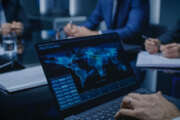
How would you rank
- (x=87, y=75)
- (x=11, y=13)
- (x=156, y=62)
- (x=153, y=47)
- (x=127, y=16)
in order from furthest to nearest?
(x=11, y=13) < (x=127, y=16) < (x=153, y=47) < (x=156, y=62) < (x=87, y=75)

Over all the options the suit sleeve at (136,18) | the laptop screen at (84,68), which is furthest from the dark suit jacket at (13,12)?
the laptop screen at (84,68)

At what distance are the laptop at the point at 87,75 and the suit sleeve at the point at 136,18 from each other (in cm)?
98

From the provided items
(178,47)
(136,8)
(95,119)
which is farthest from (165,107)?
(136,8)

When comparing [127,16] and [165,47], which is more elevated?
[127,16]

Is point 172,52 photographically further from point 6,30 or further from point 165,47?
point 6,30

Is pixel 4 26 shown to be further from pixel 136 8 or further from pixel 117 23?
pixel 136 8

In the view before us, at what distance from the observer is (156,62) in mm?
1120

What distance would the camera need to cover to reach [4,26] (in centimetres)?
200

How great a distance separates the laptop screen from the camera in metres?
0.72

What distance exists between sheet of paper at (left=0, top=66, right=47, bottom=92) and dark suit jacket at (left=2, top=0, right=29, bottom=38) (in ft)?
6.15

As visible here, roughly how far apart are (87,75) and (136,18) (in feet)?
4.17

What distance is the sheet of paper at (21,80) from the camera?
2.68 ft

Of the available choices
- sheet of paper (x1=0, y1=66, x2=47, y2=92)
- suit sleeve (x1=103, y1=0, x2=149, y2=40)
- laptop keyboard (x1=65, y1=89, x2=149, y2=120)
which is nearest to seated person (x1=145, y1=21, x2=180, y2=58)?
suit sleeve (x1=103, y1=0, x2=149, y2=40)

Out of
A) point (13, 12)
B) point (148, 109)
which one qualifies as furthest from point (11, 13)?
point (148, 109)
